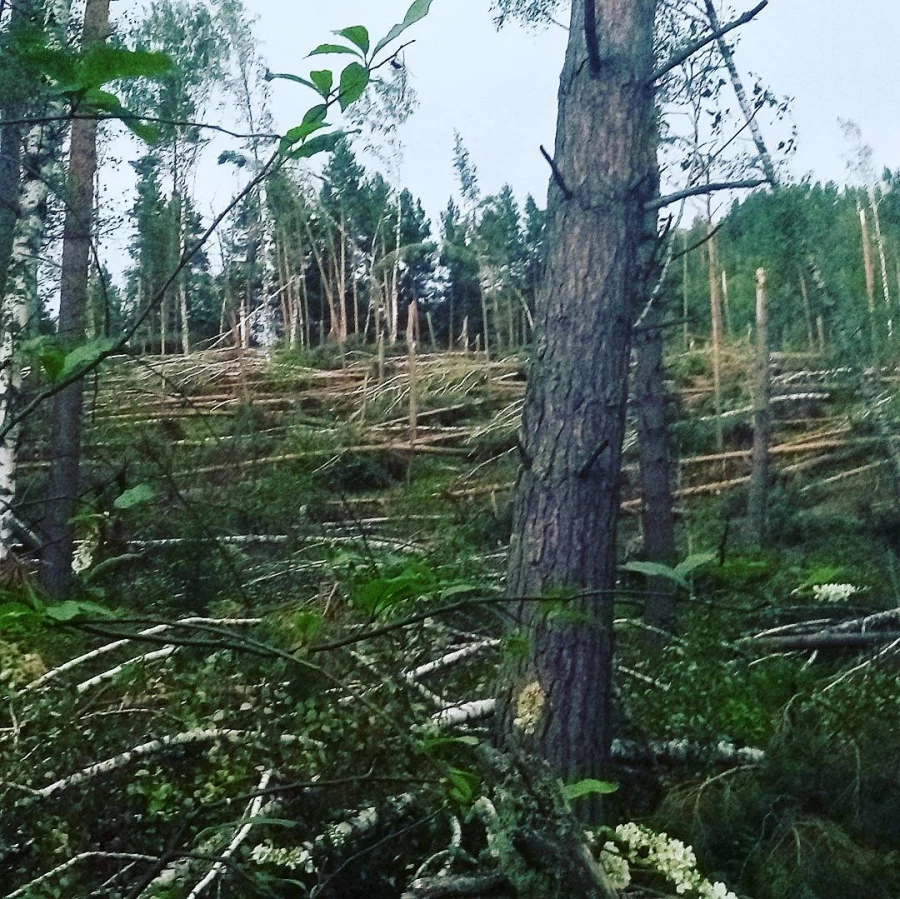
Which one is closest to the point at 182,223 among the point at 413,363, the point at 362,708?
the point at 413,363

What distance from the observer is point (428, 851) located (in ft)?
8.39

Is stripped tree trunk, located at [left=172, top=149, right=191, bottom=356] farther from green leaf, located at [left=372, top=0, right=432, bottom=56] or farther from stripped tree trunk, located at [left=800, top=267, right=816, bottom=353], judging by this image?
green leaf, located at [left=372, top=0, right=432, bottom=56]

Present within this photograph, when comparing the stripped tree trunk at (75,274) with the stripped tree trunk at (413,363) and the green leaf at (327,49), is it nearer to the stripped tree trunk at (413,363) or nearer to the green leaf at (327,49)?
the stripped tree trunk at (413,363)

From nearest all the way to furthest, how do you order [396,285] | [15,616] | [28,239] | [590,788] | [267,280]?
[15,616] < [590,788] < [28,239] < [396,285] < [267,280]

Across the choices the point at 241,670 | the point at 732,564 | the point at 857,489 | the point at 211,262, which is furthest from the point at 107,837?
the point at 211,262

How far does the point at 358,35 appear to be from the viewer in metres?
0.70

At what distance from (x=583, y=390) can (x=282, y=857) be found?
4.70 ft

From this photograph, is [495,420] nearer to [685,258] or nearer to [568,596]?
[685,258]

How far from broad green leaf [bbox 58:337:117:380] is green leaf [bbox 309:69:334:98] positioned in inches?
10.1

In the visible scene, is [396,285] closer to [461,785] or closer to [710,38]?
[710,38]

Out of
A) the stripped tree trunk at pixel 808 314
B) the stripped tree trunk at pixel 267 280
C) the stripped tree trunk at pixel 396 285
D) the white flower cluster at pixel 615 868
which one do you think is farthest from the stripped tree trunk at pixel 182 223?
the white flower cluster at pixel 615 868

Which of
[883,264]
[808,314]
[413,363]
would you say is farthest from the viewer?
[413,363]

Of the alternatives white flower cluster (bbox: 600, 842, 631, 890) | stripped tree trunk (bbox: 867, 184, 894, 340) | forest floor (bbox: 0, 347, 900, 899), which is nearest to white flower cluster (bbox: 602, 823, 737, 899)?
forest floor (bbox: 0, 347, 900, 899)

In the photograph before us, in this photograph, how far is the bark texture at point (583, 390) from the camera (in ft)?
8.55
